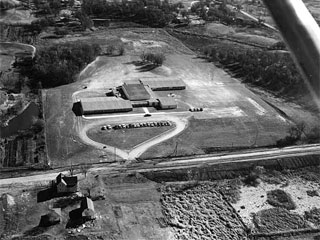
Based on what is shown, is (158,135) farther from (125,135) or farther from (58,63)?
(58,63)

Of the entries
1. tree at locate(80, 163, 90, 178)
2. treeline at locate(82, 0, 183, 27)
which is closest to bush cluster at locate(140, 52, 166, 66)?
treeline at locate(82, 0, 183, 27)

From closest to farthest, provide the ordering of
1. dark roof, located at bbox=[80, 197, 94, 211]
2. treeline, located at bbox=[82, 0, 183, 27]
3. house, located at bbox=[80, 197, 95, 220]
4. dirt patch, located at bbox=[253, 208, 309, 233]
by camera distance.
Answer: house, located at bbox=[80, 197, 95, 220] < dark roof, located at bbox=[80, 197, 94, 211] < dirt patch, located at bbox=[253, 208, 309, 233] < treeline, located at bbox=[82, 0, 183, 27]

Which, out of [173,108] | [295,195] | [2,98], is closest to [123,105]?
[173,108]

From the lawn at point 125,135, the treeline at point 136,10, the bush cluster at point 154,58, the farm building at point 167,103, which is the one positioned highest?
the treeline at point 136,10

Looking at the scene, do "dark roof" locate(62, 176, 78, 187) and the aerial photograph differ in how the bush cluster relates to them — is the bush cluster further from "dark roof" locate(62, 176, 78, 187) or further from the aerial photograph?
"dark roof" locate(62, 176, 78, 187)

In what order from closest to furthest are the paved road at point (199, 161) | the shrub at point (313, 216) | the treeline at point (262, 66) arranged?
the shrub at point (313, 216)
the paved road at point (199, 161)
the treeline at point (262, 66)

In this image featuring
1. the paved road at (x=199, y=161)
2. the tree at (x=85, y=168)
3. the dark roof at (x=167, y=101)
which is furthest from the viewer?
the dark roof at (x=167, y=101)

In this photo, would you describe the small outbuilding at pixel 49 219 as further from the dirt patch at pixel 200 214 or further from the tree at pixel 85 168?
the dirt patch at pixel 200 214

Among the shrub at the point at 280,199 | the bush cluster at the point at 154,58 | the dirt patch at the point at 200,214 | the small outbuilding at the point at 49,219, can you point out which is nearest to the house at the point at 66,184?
the small outbuilding at the point at 49,219
